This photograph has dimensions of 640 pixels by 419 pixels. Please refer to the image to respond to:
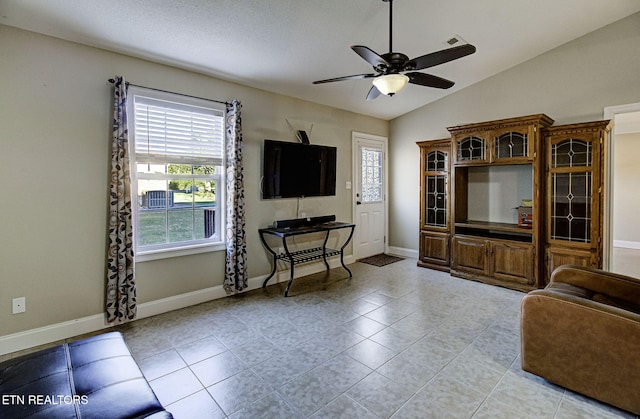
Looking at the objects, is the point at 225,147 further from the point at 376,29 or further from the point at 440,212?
the point at 440,212

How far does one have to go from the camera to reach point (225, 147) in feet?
12.6

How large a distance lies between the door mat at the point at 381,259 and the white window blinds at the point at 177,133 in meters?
3.10

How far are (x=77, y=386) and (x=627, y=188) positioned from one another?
944cm

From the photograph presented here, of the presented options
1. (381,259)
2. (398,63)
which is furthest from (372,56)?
(381,259)

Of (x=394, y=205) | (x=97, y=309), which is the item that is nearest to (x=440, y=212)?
(x=394, y=205)

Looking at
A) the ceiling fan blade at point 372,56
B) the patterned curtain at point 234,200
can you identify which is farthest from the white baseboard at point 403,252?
the ceiling fan blade at point 372,56

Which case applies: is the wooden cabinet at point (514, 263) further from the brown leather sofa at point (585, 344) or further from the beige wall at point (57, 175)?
the beige wall at point (57, 175)

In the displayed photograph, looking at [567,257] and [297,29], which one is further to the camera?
[567,257]

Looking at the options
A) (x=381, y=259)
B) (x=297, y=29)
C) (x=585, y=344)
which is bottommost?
(x=381, y=259)

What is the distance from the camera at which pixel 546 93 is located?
4.24m

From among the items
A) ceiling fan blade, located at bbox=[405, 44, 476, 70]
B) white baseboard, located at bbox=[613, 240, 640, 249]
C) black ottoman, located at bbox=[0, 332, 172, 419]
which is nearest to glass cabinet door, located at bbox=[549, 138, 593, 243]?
ceiling fan blade, located at bbox=[405, 44, 476, 70]

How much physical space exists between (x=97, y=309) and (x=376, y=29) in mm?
3912

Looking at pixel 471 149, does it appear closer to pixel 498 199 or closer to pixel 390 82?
pixel 498 199

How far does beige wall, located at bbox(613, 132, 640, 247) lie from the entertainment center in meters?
4.00
